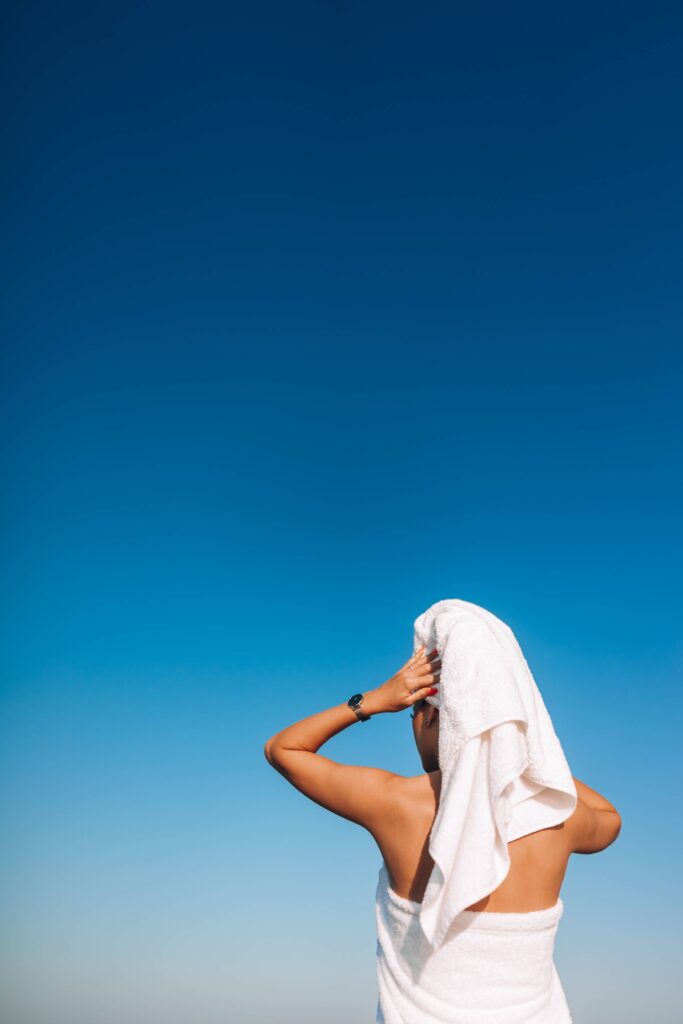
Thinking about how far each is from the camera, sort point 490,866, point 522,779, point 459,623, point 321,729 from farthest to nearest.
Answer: point 321,729
point 459,623
point 522,779
point 490,866

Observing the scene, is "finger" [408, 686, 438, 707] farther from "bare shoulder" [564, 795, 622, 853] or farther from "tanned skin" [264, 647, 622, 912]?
"bare shoulder" [564, 795, 622, 853]

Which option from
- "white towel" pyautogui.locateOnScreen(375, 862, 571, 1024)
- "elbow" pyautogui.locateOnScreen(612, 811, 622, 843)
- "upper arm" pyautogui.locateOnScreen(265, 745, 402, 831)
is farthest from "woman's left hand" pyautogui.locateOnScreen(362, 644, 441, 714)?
"elbow" pyautogui.locateOnScreen(612, 811, 622, 843)

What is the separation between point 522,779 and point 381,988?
29.8 inches

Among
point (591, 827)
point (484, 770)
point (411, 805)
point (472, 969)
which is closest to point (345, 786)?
point (411, 805)

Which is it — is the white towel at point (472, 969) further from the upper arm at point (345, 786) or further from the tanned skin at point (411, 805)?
the upper arm at point (345, 786)

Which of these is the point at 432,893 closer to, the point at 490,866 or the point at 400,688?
the point at 490,866

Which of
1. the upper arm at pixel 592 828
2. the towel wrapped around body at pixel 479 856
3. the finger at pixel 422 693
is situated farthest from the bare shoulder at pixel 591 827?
the finger at pixel 422 693

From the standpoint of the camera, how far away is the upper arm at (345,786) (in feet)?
7.54

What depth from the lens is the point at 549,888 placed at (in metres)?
2.32

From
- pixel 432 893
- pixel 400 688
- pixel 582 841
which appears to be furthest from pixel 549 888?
pixel 400 688

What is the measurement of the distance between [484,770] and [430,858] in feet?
0.98

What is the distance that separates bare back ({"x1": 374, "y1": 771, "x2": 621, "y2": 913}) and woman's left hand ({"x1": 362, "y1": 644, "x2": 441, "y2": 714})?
0.25 metres

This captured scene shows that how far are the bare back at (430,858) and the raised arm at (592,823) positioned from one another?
74 millimetres

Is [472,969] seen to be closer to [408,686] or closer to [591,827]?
[591,827]
